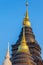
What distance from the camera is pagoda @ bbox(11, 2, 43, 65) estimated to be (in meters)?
84.2

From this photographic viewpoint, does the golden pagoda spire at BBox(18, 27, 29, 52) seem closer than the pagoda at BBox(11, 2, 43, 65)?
No

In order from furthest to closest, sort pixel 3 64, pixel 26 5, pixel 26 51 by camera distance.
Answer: pixel 26 5, pixel 26 51, pixel 3 64

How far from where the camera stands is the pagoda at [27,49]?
84188 millimetres

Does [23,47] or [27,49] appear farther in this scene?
[23,47]

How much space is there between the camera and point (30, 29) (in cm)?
9738

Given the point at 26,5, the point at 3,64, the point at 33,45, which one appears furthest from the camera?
the point at 26,5

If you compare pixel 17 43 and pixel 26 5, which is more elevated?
pixel 26 5

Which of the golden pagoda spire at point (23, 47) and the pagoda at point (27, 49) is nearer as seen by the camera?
the pagoda at point (27, 49)

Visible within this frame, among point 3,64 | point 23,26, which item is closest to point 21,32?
point 23,26

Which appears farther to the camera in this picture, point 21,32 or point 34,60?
point 21,32

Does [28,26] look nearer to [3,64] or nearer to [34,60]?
[34,60]

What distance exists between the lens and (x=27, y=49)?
86.4 meters

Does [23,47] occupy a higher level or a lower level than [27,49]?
higher

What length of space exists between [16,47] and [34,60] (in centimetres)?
875
